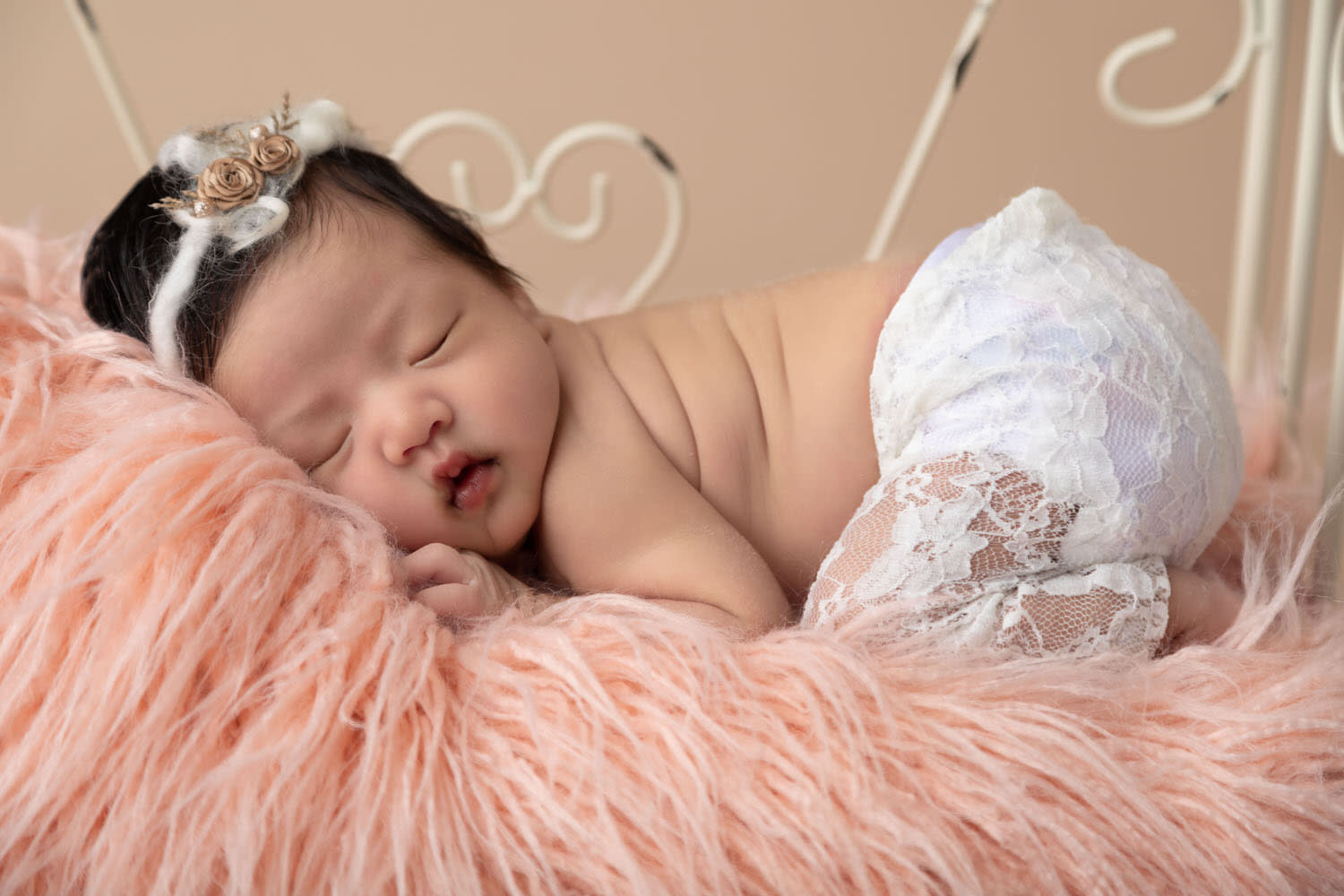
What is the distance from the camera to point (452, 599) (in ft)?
2.73

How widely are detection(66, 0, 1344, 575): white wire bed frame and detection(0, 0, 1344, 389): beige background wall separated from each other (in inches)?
17.8

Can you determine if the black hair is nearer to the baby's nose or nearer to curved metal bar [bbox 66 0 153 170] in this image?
the baby's nose

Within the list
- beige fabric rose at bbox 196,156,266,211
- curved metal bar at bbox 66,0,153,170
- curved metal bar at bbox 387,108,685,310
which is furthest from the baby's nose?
curved metal bar at bbox 66,0,153,170

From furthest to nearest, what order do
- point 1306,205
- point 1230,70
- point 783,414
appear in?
point 1230,70, point 1306,205, point 783,414

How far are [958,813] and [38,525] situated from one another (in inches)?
25.5

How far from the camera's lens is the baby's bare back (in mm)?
1032

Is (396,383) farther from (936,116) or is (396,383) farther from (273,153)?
(936,116)

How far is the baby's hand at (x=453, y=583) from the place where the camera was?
83 centimetres

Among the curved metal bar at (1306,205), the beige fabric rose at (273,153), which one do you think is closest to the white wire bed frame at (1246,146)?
the curved metal bar at (1306,205)

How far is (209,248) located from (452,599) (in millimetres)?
358

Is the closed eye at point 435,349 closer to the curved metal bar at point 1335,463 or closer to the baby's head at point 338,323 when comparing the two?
the baby's head at point 338,323

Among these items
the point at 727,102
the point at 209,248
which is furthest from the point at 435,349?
the point at 727,102

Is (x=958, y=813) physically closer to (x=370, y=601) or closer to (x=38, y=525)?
(x=370, y=601)

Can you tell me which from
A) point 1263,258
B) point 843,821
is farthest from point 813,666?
point 1263,258
